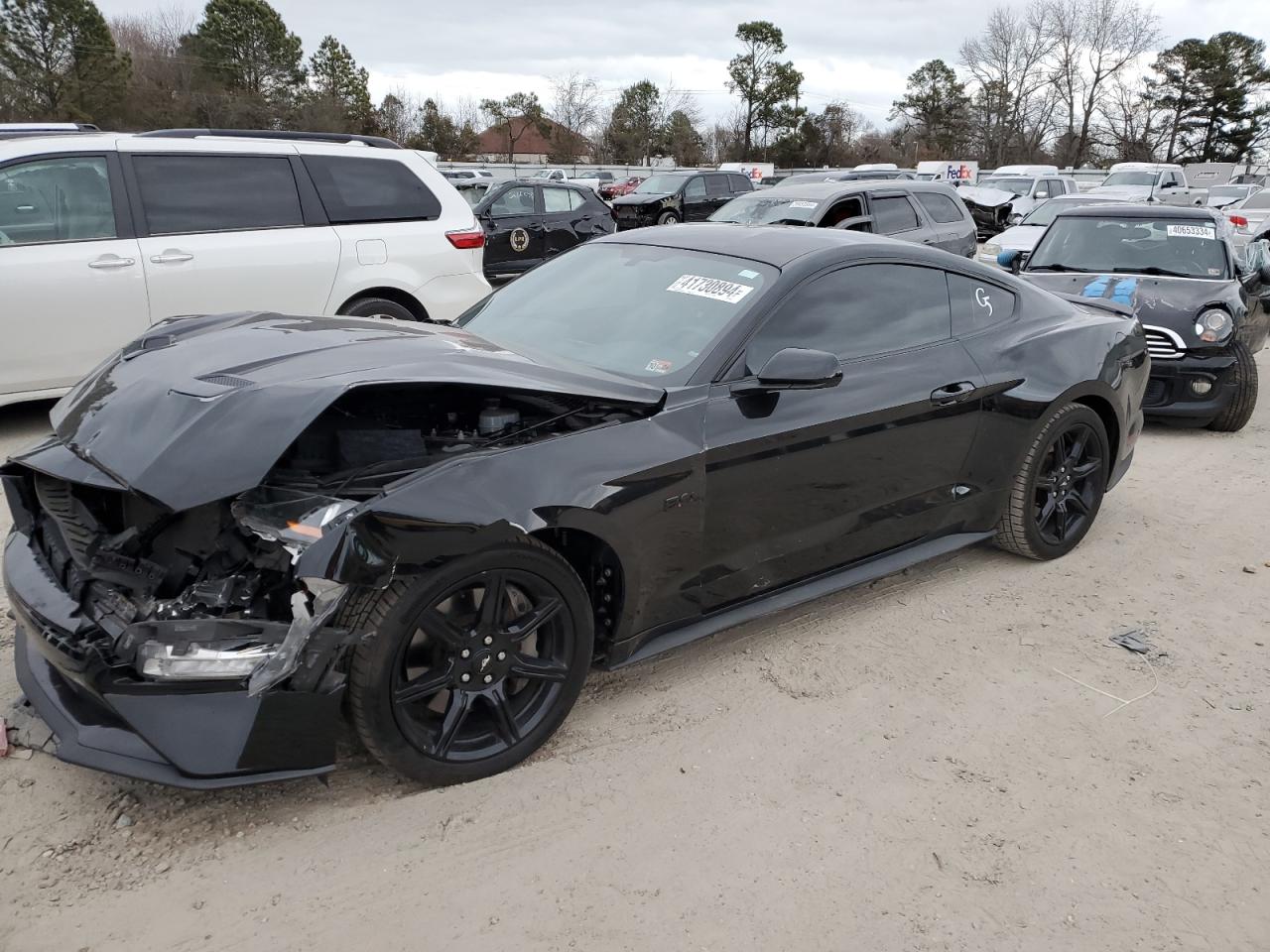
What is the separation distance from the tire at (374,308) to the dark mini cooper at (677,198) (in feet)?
44.1

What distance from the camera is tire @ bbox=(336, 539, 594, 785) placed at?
249 centimetres

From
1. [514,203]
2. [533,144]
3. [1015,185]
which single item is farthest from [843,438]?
[533,144]

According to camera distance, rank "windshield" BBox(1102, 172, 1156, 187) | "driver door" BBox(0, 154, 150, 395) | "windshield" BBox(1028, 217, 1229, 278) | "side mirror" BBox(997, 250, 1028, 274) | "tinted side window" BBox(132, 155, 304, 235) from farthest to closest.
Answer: "windshield" BBox(1102, 172, 1156, 187) < "side mirror" BBox(997, 250, 1028, 274) < "windshield" BBox(1028, 217, 1229, 278) < "tinted side window" BBox(132, 155, 304, 235) < "driver door" BBox(0, 154, 150, 395)

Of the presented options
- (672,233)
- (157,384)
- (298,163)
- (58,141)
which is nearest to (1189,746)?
(672,233)

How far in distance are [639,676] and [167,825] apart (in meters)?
1.60

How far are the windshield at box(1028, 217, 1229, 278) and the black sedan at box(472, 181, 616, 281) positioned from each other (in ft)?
21.3

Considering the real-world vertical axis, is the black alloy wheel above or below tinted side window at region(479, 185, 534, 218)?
below

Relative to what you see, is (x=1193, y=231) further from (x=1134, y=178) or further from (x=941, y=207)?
(x=1134, y=178)

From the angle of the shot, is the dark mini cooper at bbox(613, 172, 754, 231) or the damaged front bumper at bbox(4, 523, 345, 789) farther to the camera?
the dark mini cooper at bbox(613, 172, 754, 231)

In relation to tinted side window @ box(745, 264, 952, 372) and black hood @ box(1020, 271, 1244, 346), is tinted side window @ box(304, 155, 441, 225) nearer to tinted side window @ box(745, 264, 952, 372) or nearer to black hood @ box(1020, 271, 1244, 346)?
tinted side window @ box(745, 264, 952, 372)

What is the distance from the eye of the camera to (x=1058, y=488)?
14.9 ft

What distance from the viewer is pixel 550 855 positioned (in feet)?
8.38

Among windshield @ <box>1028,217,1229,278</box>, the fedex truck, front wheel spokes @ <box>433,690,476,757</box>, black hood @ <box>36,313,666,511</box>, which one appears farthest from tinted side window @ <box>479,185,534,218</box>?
the fedex truck

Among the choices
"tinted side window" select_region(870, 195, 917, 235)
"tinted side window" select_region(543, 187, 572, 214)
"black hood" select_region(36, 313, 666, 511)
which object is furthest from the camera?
"tinted side window" select_region(543, 187, 572, 214)
